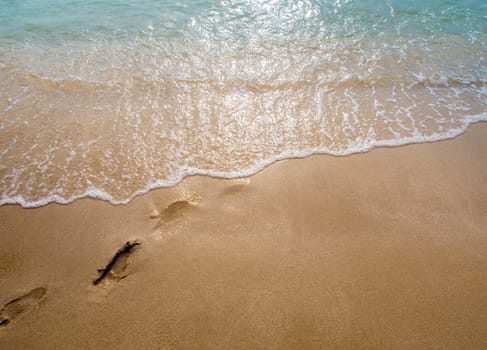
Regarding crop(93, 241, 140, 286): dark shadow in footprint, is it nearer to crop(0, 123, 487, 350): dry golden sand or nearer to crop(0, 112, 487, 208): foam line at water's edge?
crop(0, 123, 487, 350): dry golden sand

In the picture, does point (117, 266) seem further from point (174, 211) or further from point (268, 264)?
point (268, 264)

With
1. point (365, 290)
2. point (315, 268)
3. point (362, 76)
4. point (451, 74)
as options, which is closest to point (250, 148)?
point (315, 268)

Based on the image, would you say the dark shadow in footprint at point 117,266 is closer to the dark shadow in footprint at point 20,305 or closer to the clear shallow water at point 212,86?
the dark shadow in footprint at point 20,305

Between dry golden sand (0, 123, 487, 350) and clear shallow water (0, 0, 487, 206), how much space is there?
1.27 feet

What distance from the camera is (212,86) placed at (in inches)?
160

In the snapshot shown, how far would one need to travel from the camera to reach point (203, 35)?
16.8ft

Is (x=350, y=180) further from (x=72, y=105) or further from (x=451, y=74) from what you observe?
(x=72, y=105)

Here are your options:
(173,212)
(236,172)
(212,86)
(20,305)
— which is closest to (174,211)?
(173,212)

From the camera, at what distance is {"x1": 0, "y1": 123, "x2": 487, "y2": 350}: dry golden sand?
1.98 metres

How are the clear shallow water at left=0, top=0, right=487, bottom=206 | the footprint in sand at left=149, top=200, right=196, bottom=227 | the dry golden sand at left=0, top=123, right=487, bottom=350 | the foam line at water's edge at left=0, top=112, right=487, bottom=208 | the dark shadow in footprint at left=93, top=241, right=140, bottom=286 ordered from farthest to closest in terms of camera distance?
1. the clear shallow water at left=0, top=0, right=487, bottom=206
2. the foam line at water's edge at left=0, top=112, right=487, bottom=208
3. the footprint in sand at left=149, top=200, right=196, bottom=227
4. the dark shadow in footprint at left=93, top=241, right=140, bottom=286
5. the dry golden sand at left=0, top=123, right=487, bottom=350

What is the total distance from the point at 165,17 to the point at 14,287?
5.43 meters

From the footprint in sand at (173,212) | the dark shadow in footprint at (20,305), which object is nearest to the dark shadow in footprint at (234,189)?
the footprint in sand at (173,212)

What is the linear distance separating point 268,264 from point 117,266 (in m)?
1.30

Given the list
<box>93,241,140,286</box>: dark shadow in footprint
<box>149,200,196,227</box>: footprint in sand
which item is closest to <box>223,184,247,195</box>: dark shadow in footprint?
<box>149,200,196,227</box>: footprint in sand
